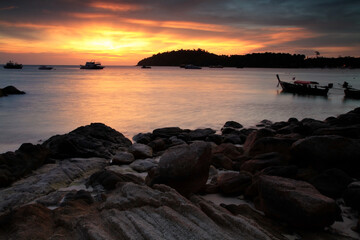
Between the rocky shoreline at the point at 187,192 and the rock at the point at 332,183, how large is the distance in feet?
0.06

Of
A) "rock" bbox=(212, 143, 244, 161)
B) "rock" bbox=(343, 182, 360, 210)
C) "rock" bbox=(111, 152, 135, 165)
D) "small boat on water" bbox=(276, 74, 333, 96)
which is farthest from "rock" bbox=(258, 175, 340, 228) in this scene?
"small boat on water" bbox=(276, 74, 333, 96)

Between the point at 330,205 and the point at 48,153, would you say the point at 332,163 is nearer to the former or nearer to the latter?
the point at 330,205

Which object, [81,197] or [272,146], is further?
[272,146]

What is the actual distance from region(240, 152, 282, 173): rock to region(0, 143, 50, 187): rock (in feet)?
17.0

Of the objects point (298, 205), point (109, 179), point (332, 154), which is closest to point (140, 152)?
point (109, 179)

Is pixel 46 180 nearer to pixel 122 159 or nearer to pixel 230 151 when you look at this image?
pixel 122 159

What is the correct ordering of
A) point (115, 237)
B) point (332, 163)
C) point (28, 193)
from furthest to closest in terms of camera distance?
point (332, 163)
point (28, 193)
point (115, 237)

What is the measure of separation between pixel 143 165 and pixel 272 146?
3505 millimetres

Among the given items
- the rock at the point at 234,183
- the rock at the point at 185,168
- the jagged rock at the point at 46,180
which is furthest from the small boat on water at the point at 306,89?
the rock at the point at 185,168

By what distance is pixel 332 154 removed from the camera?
257 inches

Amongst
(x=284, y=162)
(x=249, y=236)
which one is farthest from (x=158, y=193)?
(x=284, y=162)

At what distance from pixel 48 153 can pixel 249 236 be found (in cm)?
627

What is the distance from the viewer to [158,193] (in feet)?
15.0

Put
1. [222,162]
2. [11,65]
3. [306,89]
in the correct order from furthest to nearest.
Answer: [11,65], [306,89], [222,162]
